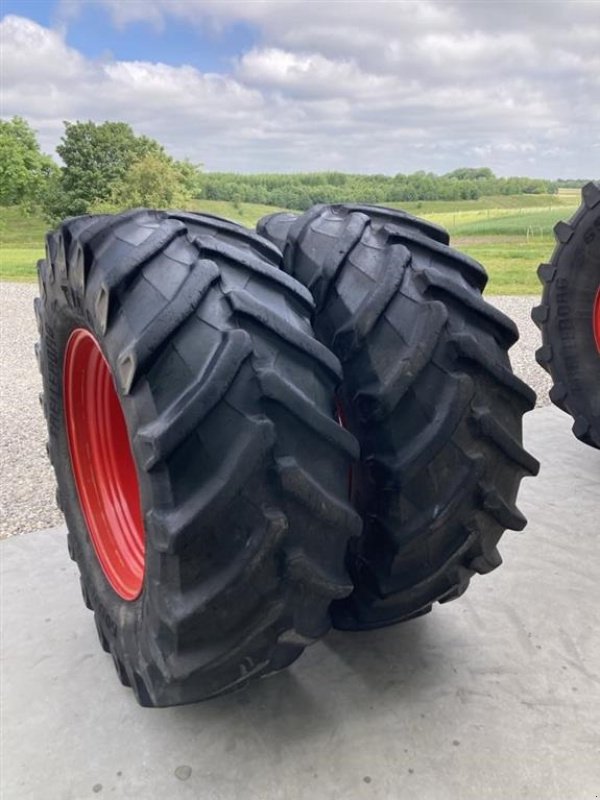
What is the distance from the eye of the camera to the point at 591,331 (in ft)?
12.3

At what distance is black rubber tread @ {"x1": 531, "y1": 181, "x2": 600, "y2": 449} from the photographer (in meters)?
3.68

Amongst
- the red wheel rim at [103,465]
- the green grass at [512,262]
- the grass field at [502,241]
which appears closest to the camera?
the red wheel rim at [103,465]

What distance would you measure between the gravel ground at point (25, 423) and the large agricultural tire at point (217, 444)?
2007 mm

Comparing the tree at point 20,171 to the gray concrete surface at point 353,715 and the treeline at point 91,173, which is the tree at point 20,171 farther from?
the gray concrete surface at point 353,715

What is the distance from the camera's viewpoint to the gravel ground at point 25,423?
3508 millimetres

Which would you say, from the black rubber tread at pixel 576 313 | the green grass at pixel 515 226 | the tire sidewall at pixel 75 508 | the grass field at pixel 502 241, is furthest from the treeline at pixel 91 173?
the tire sidewall at pixel 75 508

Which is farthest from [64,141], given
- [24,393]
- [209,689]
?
[209,689]

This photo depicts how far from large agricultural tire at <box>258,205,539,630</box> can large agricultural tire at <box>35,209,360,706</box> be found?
0.64 ft

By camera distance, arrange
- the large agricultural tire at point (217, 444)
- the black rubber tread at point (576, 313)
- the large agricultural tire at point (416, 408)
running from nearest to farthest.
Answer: the large agricultural tire at point (217, 444) → the large agricultural tire at point (416, 408) → the black rubber tread at point (576, 313)

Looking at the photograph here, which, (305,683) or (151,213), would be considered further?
(305,683)

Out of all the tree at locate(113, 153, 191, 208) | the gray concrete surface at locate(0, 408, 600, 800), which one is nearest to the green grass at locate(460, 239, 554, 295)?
the gray concrete surface at locate(0, 408, 600, 800)

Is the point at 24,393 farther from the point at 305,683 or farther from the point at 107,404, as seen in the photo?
the point at 305,683

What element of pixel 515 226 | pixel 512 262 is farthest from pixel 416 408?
pixel 515 226

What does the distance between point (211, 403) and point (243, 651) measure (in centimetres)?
59
